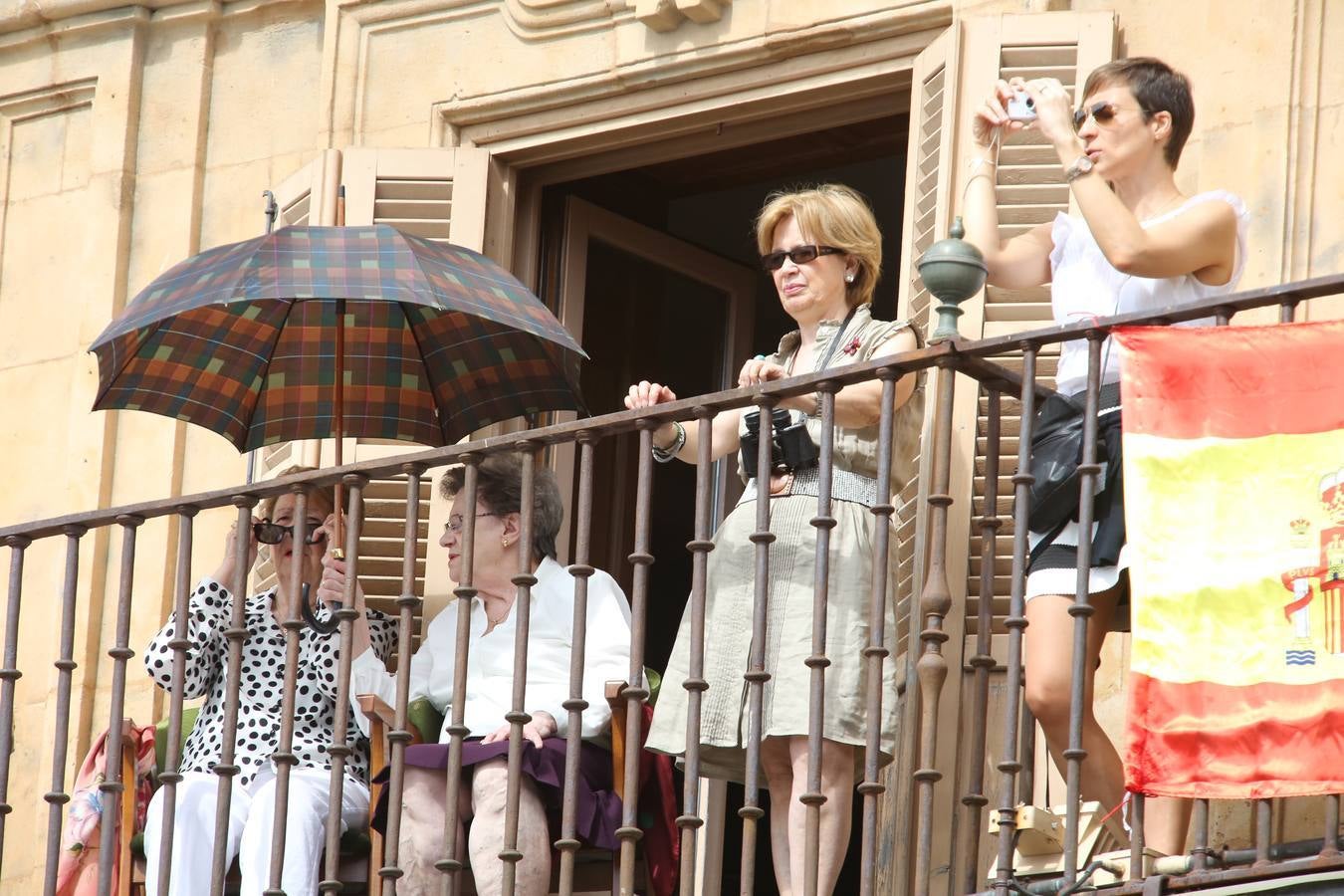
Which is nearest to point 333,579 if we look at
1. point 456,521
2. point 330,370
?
point 456,521

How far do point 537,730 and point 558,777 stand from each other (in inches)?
6.6

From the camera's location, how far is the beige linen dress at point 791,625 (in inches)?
252

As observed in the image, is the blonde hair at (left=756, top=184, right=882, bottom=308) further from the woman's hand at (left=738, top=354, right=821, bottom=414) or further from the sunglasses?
the sunglasses

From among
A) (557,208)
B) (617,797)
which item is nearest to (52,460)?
(557,208)

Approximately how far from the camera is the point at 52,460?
907 centimetres

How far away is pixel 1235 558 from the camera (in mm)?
5660

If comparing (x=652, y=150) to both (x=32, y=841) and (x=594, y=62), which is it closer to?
(x=594, y=62)

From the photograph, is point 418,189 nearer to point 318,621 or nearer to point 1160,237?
point 318,621

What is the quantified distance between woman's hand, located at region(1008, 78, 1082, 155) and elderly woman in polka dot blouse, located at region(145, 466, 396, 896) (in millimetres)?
1936

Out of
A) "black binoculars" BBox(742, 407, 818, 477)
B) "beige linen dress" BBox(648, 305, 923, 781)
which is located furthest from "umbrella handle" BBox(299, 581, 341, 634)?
"black binoculars" BBox(742, 407, 818, 477)

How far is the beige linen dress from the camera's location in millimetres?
6395

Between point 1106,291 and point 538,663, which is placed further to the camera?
point 538,663

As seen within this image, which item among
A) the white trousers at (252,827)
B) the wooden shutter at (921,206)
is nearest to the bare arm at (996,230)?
the wooden shutter at (921,206)

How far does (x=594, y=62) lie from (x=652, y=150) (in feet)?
1.10
